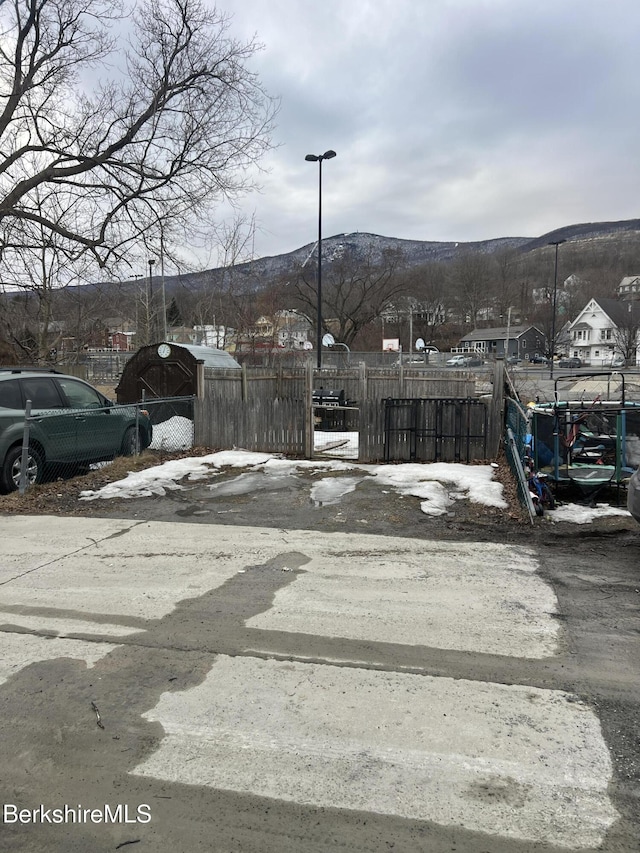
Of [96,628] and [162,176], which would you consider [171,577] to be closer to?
[96,628]

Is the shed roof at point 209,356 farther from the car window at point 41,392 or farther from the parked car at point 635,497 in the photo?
the parked car at point 635,497

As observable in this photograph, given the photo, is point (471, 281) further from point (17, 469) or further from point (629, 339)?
point (17, 469)

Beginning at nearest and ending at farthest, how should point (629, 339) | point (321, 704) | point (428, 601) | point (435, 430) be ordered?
point (321, 704)
point (428, 601)
point (435, 430)
point (629, 339)

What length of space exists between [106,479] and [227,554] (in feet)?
14.9

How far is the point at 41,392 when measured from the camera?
9562mm

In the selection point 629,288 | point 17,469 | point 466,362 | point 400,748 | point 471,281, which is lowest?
point 400,748

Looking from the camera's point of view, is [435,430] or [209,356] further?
[209,356]

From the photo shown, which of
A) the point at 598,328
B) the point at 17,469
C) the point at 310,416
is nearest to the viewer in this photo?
the point at 17,469

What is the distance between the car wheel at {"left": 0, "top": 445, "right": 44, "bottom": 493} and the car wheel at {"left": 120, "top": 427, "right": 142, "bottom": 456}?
2158mm

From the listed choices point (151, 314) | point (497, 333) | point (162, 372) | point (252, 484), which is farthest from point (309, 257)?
point (497, 333)

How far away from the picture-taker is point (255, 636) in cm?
418

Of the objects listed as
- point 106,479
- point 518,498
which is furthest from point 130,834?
point 106,479

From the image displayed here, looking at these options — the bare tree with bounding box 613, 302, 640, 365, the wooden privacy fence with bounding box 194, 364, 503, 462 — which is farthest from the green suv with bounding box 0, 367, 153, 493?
the bare tree with bounding box 613, 302, 640, 365

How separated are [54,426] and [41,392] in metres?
0.68
